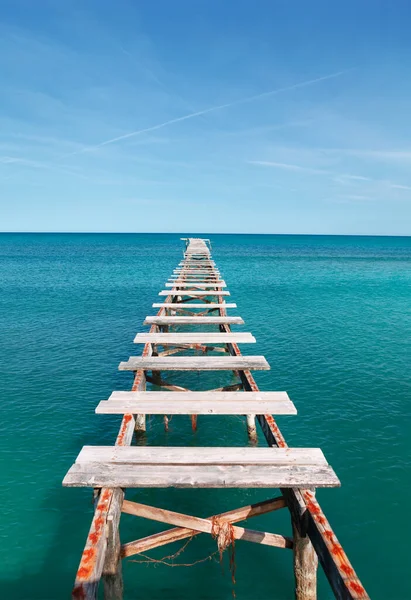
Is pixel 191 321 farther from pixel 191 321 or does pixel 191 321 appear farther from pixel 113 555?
pixel 113 555

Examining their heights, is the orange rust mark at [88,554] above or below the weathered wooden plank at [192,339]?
below

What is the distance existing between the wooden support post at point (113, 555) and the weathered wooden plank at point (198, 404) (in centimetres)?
239

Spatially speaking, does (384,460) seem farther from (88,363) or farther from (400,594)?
(88,363)

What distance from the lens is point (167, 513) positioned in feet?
19.8

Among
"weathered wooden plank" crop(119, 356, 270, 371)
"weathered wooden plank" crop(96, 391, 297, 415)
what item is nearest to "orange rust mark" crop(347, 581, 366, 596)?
"weathered wooden plank" crop(96, 391, 297, 415)

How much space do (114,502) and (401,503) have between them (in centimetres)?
701

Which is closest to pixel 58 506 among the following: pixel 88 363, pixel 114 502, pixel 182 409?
pixel 182 409

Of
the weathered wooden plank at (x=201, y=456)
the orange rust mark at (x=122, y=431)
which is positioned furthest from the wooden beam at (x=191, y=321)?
the weathered wooden plank at (x=201, y=456)

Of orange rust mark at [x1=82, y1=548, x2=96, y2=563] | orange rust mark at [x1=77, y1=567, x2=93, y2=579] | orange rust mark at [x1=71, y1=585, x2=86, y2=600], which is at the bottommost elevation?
orange rust mark at [x1=71, y1=585, x2=86, y2=600]

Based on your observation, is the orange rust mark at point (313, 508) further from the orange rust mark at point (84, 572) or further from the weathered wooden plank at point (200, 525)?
the orange rust mark at point (84, 572)

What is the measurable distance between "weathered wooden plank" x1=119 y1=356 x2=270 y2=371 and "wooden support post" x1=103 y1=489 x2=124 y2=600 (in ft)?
16.6

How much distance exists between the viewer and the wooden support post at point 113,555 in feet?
17.8

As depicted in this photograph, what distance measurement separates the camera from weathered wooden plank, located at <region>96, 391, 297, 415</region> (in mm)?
8195

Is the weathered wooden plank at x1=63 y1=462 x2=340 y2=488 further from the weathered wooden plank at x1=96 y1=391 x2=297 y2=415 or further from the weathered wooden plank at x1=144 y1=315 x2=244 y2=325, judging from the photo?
the weathered wooden plank at x1=144 y1=315 x2=244 y2=325
